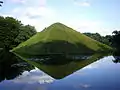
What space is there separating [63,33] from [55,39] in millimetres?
6974

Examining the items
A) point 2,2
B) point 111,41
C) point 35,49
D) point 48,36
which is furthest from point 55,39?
point 111,41

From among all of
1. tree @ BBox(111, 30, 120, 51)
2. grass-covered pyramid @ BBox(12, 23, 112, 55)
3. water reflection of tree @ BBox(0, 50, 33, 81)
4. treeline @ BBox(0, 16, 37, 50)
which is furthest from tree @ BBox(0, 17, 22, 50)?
water reflection of tree @ BBox(0, 50, 33, 81)

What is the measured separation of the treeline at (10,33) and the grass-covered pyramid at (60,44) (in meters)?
17.4

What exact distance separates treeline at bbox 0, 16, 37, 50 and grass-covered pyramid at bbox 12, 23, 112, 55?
17424mm

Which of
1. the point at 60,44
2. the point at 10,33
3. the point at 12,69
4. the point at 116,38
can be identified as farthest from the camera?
the point at 116,38

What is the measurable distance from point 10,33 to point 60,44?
109 ft

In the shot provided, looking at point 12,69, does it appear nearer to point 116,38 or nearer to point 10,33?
point 10,33

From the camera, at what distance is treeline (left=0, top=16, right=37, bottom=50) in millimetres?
116600

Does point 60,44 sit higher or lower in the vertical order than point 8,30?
lower

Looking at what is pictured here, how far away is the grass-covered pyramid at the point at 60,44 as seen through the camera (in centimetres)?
8831

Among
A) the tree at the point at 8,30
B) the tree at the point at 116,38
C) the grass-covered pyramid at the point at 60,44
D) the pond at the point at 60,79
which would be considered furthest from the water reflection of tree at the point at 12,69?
the tree at the point at 116,38

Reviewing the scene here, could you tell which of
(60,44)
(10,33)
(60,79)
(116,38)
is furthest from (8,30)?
(60,79)

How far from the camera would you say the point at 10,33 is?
11988 cm

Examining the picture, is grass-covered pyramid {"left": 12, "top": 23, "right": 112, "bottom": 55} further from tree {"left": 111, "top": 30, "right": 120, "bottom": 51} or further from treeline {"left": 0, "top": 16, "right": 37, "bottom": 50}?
tree {"left": 111, "top": 30, "right": 120, "bottom": 51}
